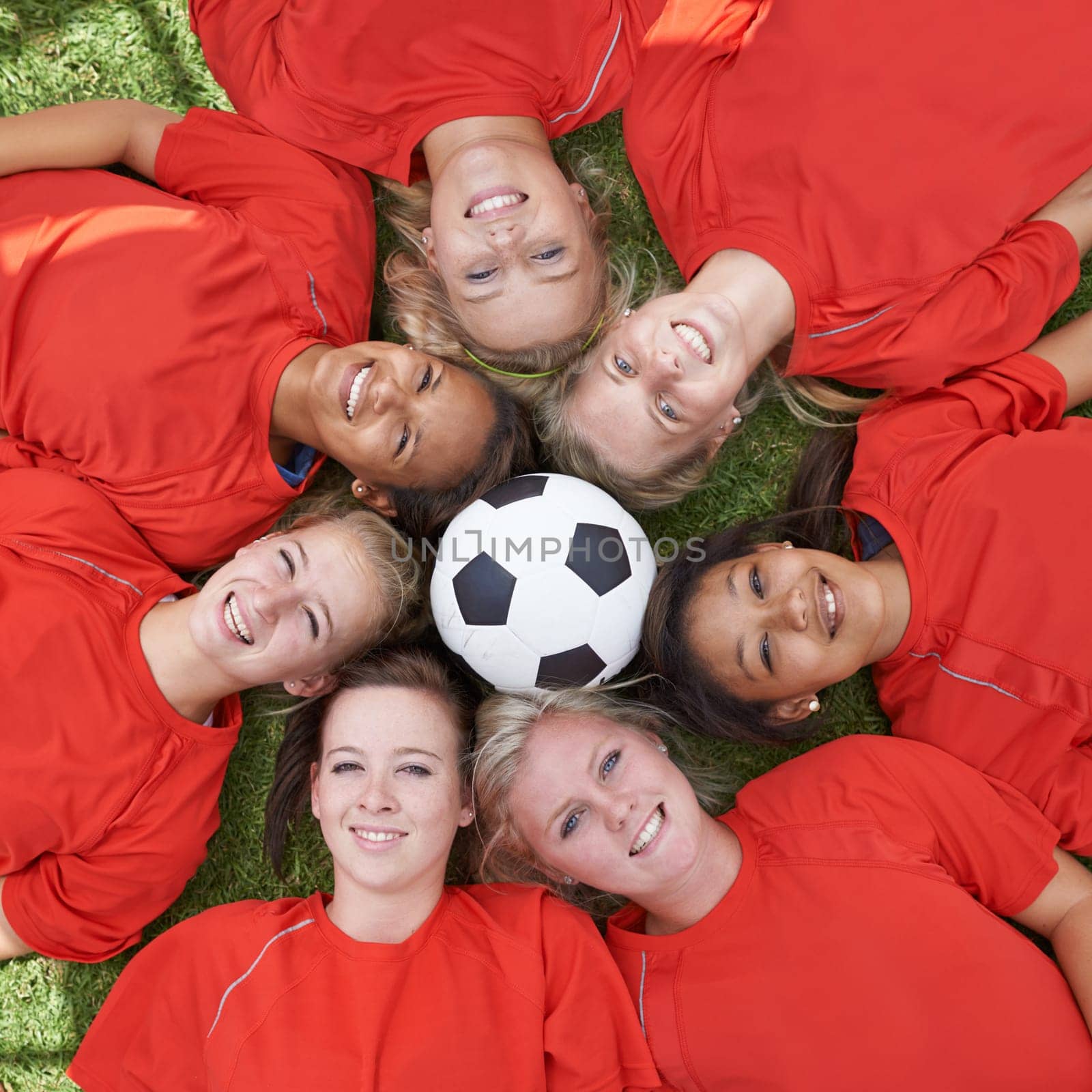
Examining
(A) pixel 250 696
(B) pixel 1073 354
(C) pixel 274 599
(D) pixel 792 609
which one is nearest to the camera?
(D) pixel 792 609

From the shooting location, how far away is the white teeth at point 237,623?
250 cm

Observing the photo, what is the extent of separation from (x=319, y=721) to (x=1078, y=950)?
219 centimetres

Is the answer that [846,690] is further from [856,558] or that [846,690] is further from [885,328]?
[885,328]

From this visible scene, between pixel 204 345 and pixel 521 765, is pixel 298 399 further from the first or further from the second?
pixel 521 765

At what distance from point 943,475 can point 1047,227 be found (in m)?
0.77

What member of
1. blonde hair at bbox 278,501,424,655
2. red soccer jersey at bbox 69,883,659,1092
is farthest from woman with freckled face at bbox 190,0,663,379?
red soccer jersey at bbox 69,883,659,1092

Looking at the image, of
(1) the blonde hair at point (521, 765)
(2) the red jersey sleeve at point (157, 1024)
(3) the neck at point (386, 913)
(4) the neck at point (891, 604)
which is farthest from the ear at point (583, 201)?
(2) the red jersey sleeve at point (157, 1024)

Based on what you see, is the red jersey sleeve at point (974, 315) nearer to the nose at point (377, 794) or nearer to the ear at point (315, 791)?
the nose at point (377, 794)

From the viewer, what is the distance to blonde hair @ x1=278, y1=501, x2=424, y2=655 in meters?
2.70

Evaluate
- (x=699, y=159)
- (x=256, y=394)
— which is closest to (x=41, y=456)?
(x=256, y=394)

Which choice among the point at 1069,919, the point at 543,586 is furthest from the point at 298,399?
the point at 1069,919

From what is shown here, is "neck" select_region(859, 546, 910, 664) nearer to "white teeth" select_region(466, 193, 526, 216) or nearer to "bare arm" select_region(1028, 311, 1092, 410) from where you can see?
"bare arm" select_region(1028, 311, 1092, 410)

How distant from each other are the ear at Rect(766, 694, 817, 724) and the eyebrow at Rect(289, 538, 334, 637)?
125 centimetres

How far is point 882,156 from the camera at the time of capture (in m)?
2.50
